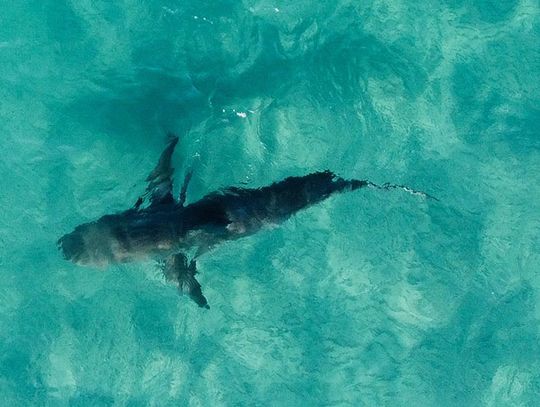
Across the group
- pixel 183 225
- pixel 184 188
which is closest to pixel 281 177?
pixel 184 188

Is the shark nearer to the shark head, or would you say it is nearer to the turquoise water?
the shark head

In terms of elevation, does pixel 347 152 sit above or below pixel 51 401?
above

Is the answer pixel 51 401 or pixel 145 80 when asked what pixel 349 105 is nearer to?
pixel 145 80

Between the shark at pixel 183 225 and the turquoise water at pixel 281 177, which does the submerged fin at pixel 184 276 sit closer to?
the shark at pixel 183 225

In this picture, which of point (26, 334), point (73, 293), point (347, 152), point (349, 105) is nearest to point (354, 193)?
point (347, 152)

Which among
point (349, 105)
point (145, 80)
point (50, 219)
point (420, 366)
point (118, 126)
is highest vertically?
point (349, 105)

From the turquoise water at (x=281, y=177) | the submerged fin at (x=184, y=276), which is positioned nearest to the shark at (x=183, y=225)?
the submerged fin at (x=184, y=276)
